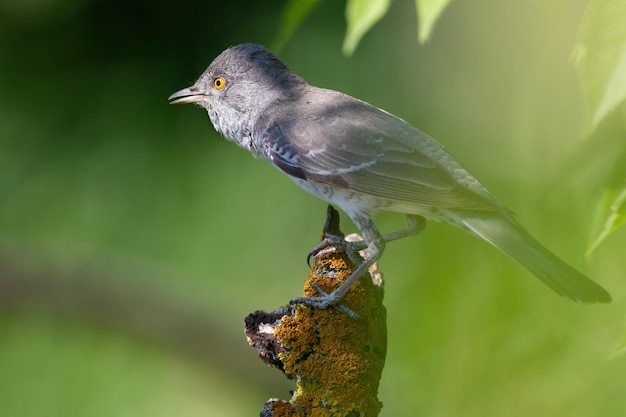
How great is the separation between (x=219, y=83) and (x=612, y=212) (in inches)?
104

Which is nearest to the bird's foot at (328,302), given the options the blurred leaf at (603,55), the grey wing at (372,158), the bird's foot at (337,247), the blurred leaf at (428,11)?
the bird's foot at (337,247)

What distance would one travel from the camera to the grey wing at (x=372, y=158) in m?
3.08

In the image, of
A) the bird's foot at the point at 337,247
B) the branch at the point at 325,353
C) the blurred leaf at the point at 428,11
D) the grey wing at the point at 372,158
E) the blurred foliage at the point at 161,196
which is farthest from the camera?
the blurred foliage at the point at 161,196

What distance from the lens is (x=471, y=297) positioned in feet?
10.5

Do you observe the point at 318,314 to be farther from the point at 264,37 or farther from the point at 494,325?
the point at 264,37

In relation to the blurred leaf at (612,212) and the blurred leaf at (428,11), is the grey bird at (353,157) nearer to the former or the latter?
the blurred leaf at (612,212)

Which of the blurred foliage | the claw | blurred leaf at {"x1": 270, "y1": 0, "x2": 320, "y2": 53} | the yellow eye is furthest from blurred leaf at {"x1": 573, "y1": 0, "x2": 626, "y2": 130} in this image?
the blurred foliage

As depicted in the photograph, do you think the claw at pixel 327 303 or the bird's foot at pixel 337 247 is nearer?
the claw at pixel 327 303

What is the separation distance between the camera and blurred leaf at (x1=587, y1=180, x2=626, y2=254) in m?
1.34

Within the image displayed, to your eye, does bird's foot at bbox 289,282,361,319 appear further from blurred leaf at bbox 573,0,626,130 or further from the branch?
blurred leaf at bbox 573,0,626,130

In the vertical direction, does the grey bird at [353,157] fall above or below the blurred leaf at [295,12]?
above

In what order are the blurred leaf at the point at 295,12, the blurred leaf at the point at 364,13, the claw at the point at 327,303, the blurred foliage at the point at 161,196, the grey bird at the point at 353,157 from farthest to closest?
1. the blurred foliage at the point at 161,196
2. the grey bird at the point at 353,157
3. the claw at the point at 327,303
4. the blurred leaf at the point at 295,12
5. the blurred leaf at the point at 364,13

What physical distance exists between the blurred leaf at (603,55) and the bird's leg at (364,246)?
5.49ft

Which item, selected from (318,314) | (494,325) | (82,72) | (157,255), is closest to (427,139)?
(494,325)
